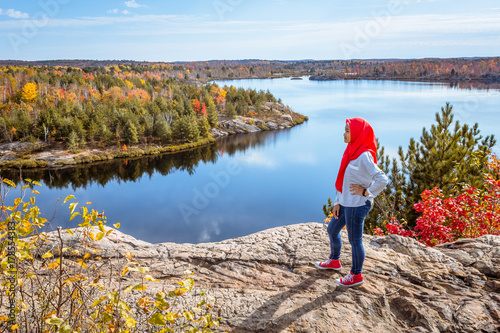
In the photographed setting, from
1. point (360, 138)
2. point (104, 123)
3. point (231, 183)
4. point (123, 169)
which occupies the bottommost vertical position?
point (231, 183)

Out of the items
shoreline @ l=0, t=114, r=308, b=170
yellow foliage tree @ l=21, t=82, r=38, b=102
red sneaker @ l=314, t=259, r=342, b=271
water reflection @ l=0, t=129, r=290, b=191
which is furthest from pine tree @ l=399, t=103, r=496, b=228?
yellow foliage tree @ l=21, t=82, r=38, b=102

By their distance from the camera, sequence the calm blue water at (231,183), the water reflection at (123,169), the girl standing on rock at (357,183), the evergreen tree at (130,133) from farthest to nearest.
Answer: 1. the evergreen tree at (130,133)
2. the water reflection at (123,169)
3. the calm blue water at (231,183)
4. the girl standing on rock at (357,183)

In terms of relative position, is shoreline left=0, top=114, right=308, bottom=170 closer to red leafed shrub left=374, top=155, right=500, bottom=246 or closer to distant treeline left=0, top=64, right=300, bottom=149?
distant treeline left=0, top=64, right=300, bottom=149

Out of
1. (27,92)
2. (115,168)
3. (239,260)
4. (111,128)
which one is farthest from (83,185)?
(27,92)

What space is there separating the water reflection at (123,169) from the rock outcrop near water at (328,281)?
32449 millimetres

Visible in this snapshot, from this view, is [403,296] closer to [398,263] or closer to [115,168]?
[398,263]

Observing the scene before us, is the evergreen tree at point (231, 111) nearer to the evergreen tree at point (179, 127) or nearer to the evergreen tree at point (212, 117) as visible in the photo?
the evergreen tree at point (212, 117)

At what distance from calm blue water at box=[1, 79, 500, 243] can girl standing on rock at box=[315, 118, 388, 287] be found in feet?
60.0

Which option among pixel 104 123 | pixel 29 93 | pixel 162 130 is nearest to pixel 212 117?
pixel 162 130

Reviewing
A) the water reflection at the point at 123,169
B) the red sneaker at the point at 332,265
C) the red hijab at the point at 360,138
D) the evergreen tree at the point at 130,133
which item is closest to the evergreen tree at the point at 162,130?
the evergreen tree at the point at 130,133

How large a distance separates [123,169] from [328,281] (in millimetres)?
38921

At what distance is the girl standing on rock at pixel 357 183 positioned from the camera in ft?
12.6

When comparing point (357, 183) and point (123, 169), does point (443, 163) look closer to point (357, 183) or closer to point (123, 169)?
point (357, 183)

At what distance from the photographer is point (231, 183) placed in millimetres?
35375
